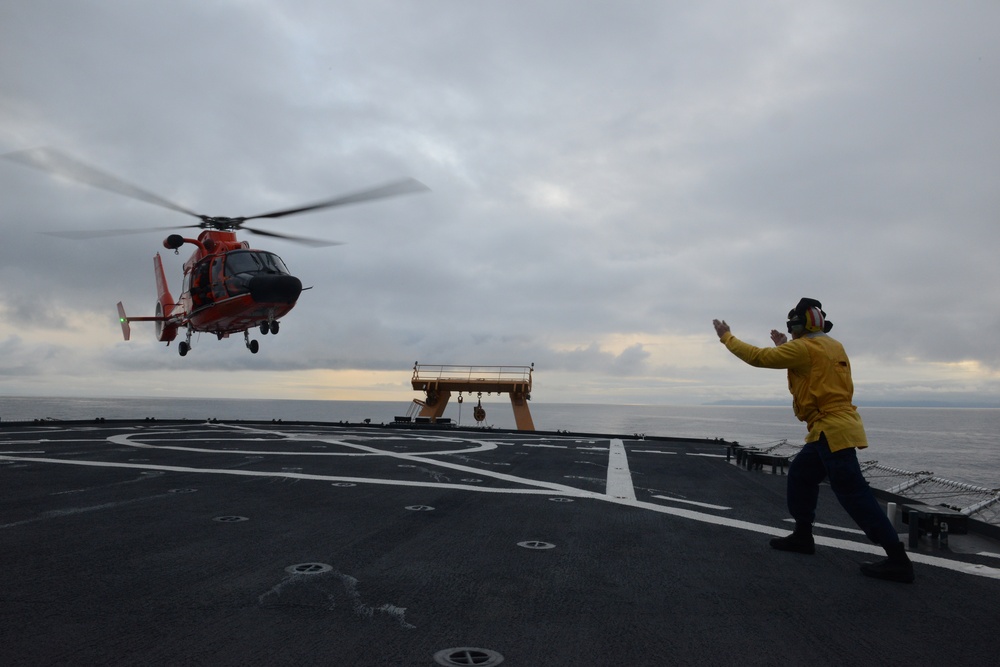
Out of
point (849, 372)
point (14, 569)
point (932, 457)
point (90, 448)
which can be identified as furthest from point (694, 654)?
point (932, 457)

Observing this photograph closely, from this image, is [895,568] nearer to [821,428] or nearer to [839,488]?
[839,488]

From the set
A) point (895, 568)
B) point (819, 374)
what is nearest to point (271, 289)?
point (819, 374)

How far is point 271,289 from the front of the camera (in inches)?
726

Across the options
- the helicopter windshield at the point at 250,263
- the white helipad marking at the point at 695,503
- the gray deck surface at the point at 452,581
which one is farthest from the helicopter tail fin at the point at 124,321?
the white helipad marking at the point at 695,503

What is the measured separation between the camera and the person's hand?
5625 millimetres

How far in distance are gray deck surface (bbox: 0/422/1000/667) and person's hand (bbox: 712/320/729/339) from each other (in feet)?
7.14

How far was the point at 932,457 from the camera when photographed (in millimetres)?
59438

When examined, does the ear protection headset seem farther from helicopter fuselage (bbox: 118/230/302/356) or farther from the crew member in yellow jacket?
helicopter fuselage (bbox: 118/230/302/356)

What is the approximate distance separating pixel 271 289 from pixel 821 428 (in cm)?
1691

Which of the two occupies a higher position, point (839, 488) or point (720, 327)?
point (720, 327)

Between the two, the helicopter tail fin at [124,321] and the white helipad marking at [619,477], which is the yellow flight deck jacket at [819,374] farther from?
the helicopter tail fin at [124,321]

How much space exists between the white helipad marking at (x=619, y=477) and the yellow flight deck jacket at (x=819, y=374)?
157 inches

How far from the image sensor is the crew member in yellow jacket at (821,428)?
506cm

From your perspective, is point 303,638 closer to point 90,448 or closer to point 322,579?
point 322,579
